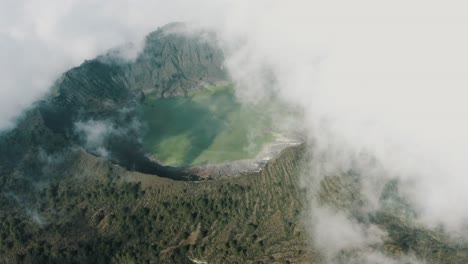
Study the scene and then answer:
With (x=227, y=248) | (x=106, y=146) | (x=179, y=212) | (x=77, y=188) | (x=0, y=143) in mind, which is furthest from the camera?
(x=106, y=146)

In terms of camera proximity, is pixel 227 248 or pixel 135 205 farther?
pixel 135 205

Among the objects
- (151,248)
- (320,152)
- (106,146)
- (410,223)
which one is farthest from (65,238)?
(410,223)

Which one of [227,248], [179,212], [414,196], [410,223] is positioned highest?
[414,196]

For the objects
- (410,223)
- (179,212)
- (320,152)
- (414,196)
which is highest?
(320,152)

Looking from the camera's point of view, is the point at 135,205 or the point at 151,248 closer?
the point at 151,248

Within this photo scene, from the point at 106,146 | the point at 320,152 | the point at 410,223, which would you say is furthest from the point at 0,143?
the point at 410,223

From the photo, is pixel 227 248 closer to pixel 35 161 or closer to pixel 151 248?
pixel 151 248

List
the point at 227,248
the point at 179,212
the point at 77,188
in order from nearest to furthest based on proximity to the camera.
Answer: the point at 227,248
the point at 179,212
the point at 77,188

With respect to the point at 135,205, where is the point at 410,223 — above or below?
above

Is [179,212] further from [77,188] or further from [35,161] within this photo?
[35,161]
